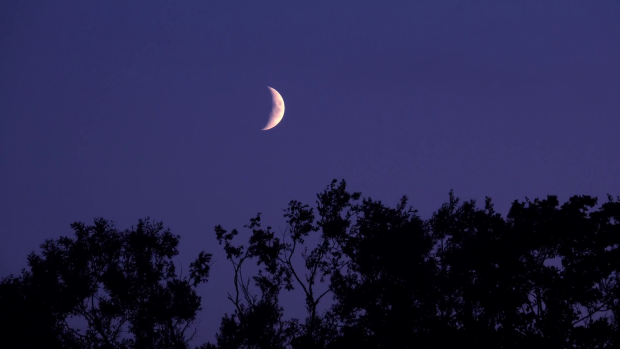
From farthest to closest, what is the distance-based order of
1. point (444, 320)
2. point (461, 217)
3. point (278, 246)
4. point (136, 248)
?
point (278, 246) → point (136, 248) → point (461, 217) → point (444, 320)

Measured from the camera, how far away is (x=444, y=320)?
81.9 ft

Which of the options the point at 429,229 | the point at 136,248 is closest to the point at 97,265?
the point at 136,248

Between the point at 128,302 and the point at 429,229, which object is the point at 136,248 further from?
the point at 429,229

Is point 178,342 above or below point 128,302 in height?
below

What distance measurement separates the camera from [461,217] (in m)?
32.0

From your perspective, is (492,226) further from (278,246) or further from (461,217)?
(278,246)

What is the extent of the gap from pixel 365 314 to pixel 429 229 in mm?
7198

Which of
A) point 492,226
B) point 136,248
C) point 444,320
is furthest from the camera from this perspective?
point 136,248

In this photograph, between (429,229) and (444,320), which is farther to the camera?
Result: (429,229)

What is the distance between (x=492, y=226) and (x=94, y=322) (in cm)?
2447

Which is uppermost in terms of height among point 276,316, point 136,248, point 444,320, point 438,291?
point 136,248

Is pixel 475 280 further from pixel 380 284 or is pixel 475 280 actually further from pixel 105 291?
pixel 105 291

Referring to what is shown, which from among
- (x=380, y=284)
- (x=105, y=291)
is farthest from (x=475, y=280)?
(x=105, y=291)

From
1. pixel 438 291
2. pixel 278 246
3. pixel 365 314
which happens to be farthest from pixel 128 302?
pixel 438 291
